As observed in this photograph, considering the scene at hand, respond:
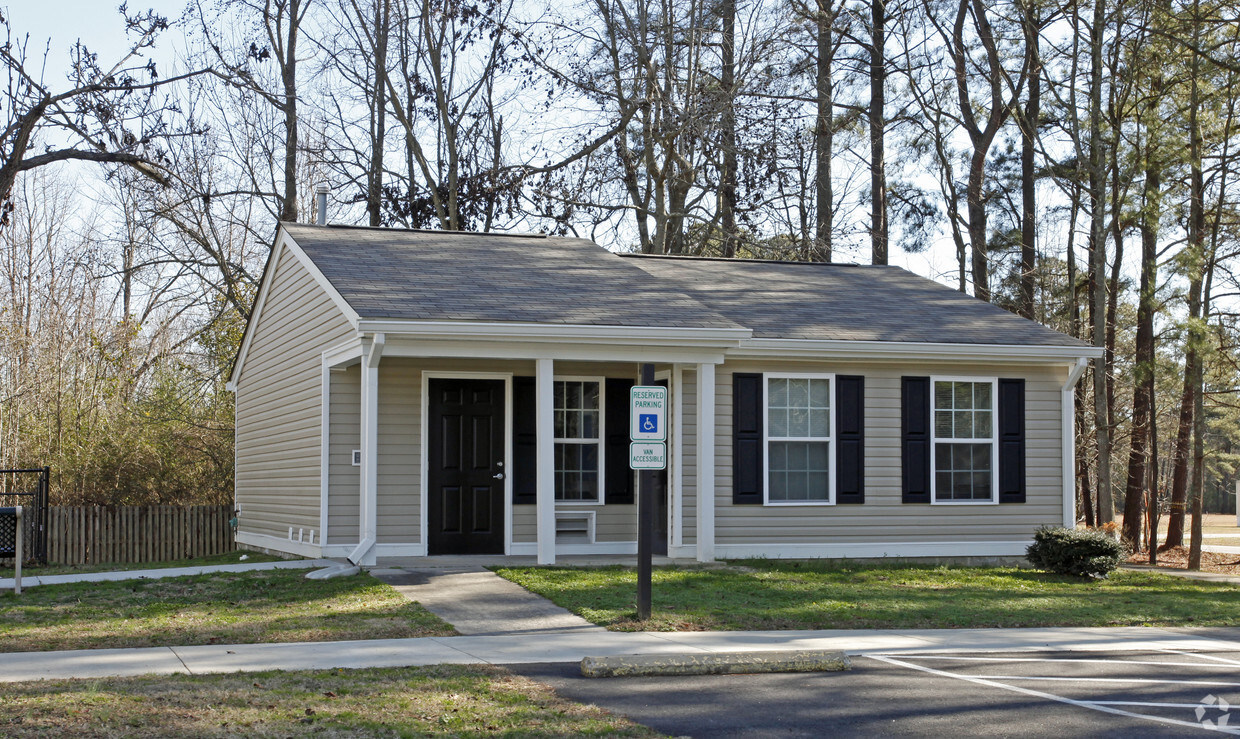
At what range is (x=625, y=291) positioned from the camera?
1420 cm

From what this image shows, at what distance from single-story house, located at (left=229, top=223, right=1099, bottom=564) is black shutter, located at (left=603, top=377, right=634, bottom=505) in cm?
3

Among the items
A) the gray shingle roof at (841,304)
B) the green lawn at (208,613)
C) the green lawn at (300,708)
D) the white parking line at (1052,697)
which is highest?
the gray shingle roof at (841,304)

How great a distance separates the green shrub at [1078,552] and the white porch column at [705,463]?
13.9ft

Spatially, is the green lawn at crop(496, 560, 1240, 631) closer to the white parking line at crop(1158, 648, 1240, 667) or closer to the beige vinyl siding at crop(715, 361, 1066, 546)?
the beige vinyl siding at crop(715, 361, 1066, 546)

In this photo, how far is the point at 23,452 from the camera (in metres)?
20.5

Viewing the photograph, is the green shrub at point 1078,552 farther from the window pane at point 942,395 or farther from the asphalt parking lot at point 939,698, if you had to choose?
the asphalt parking lot at point 939,698

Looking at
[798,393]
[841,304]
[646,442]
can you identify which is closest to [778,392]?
[798,393]

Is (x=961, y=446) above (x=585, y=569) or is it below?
above

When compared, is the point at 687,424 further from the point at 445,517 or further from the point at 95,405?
the point at 95,405

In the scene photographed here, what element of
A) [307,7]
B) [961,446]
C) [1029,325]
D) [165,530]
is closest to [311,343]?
[165,530]

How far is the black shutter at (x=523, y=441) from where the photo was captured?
14.2 metres

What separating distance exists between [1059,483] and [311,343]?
10.1 metres

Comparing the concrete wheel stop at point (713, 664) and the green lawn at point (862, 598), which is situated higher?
the concrete wheel stop at point (713, 664)

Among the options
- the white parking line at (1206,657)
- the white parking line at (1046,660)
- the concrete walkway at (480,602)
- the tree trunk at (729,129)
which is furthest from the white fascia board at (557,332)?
the tree trunk at (729,129)
